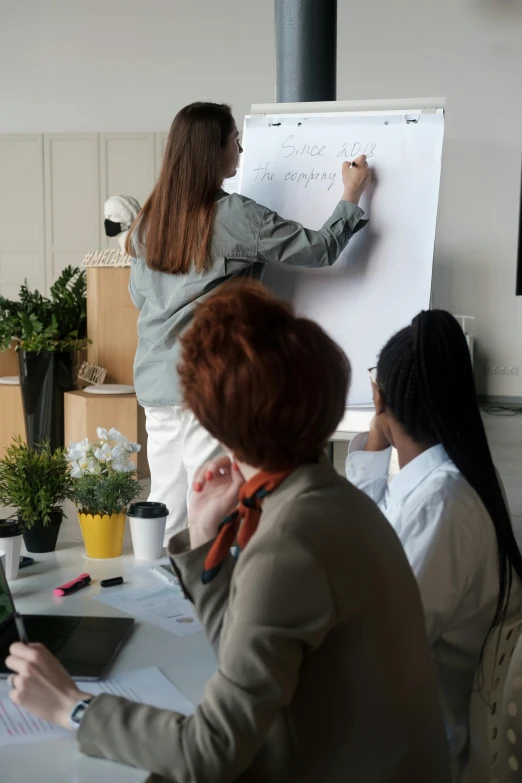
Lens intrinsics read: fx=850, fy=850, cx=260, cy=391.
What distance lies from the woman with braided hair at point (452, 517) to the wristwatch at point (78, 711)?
514mm

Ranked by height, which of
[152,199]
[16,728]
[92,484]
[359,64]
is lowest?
[16,728]

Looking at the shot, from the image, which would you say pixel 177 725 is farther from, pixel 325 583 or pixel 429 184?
pixel 429 184

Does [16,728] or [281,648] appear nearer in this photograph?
[281,648]

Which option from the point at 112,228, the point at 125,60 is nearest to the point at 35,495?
the point at 112,228

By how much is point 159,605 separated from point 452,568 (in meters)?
0.50

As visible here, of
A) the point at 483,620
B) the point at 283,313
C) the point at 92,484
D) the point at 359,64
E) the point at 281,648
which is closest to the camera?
the point at 281,648

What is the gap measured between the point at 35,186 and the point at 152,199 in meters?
6.06

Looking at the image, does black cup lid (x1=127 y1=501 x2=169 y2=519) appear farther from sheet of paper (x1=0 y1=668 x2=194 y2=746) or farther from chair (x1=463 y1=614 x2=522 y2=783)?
chair (x1=463 y1=614 x2=522 y2=783)

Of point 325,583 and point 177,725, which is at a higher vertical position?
point 325,583

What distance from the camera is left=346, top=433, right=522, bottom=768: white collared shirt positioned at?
4.11 feet

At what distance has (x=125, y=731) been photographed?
92cm

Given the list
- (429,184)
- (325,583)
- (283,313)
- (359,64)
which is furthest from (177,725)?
(359,64)

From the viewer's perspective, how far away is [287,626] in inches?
34.0

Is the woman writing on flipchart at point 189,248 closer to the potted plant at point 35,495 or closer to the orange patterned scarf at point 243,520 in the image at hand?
the potted plant at point 35,495
